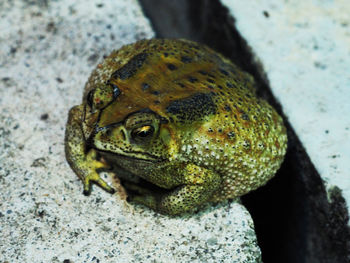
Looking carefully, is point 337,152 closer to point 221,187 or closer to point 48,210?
point 221,187

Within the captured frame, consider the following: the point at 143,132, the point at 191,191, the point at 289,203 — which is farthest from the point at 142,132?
the point at 289,203

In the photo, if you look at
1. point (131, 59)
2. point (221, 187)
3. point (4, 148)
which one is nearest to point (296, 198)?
point (221, 187)

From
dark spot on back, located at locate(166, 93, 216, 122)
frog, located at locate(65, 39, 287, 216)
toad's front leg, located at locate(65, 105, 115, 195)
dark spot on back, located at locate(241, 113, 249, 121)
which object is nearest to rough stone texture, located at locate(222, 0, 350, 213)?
frog, located at locate(65, 39, 287, 216)

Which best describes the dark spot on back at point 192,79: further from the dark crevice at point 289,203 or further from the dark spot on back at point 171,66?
the dark crevice at point 289,203

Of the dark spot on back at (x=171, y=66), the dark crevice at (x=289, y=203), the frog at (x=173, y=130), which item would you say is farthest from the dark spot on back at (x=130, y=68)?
the dark crevice at (x=289, y=203)

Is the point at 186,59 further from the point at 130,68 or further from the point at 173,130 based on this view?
the point at 173,130

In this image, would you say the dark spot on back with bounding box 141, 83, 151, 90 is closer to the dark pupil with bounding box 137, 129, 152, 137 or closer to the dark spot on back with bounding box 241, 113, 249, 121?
the dark pupil with bounding box 137, 129, 152, 137
